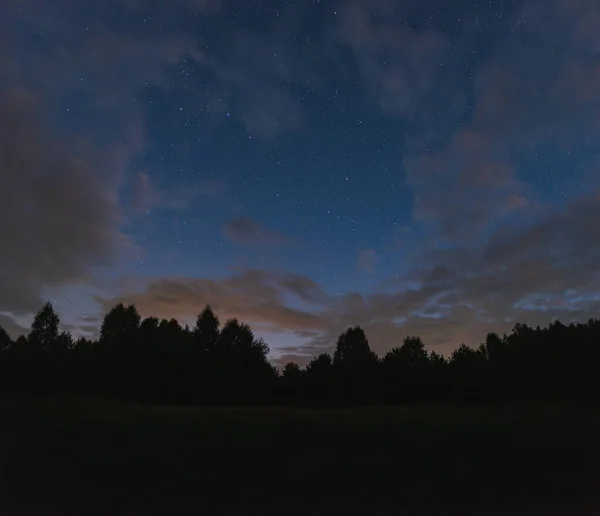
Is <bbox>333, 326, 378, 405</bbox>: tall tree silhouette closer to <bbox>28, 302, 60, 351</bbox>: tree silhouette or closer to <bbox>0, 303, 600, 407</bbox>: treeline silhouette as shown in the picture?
<bbox>0, 303, 600, 407</bbox>: treeline silhouette

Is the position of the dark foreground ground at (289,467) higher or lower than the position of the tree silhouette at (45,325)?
lower

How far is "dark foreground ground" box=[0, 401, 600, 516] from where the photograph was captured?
514 inches

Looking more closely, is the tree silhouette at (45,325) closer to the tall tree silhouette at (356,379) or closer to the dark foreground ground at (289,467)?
the tall tree silhouette at (356,379)

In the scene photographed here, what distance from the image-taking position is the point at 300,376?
72.0 m

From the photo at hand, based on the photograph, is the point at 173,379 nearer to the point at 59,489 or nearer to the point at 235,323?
the point at 235,323

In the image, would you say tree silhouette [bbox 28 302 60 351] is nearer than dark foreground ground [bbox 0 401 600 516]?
No

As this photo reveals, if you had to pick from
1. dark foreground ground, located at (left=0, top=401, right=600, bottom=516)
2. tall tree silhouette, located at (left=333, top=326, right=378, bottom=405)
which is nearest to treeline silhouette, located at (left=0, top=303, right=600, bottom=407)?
tall tree silhouette, located at (left=333, top=326, right=378, bottom=405)

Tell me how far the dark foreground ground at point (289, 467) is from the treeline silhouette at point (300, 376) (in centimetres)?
3872

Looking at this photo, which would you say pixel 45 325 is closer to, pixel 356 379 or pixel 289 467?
pixel 356 379

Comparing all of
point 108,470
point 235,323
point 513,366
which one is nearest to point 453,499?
point 108,470

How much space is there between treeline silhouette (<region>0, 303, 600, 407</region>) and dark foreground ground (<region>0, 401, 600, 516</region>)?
38.7 meters

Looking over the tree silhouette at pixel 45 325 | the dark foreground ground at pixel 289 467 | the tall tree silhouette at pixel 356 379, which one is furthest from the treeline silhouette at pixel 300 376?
the dark foreground ground at pixel 289 467

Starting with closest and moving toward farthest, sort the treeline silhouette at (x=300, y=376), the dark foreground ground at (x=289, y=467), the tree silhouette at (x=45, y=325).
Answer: the dark foreground ground at (x=289, y=467), the treeline silhouette at (x=300, y=376), the tree silhouette at (x=45, y=325)

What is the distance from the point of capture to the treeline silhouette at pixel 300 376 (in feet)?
209
